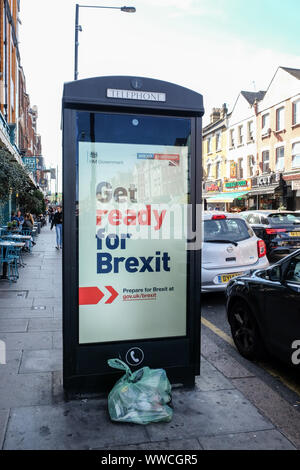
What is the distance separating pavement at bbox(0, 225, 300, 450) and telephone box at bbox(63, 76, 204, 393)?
30 centimetres

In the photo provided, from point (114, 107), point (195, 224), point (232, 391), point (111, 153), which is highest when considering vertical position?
point (114, 107)

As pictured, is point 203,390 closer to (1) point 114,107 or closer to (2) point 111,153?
(2) point 111,153

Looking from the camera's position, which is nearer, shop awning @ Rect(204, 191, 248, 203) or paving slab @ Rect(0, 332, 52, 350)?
paving slab @ Rect(0, 332, 52, 350)

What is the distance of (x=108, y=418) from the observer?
3.31m

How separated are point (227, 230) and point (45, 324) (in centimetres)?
388

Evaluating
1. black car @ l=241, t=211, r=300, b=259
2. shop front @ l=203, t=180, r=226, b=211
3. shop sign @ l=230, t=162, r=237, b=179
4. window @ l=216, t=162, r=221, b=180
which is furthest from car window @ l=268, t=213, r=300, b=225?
window @ l=216, t=162, r=221, b=180

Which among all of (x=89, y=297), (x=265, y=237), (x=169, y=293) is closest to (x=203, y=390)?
(x=169, y=293)

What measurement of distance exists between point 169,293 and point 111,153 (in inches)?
55.1

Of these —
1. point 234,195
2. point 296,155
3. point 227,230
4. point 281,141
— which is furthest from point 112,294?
point 234,195

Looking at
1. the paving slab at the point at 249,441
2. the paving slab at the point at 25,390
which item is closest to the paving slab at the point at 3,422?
the paving slab at the point at 25,390

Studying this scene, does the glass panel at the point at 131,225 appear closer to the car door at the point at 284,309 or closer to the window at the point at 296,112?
the car door at the point at 284,309

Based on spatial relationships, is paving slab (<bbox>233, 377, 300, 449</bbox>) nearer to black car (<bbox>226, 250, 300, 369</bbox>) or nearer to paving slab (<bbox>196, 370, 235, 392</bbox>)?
paving slab (<bbox>196, 370, 235, 392</bbox>)

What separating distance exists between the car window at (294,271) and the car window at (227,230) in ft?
11.3

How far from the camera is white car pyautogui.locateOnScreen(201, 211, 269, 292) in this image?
743cm
